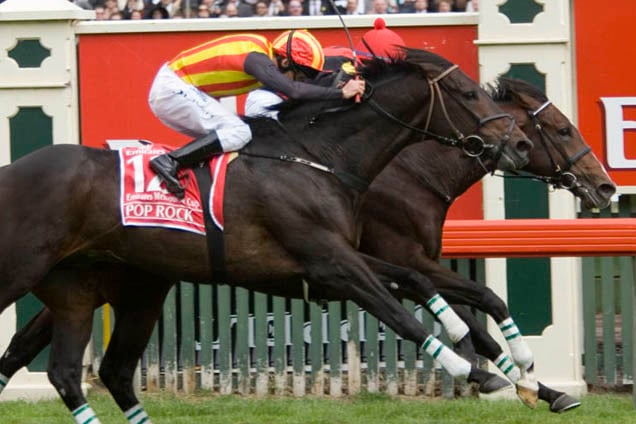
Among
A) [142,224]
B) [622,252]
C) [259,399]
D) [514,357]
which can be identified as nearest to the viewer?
[142,224]

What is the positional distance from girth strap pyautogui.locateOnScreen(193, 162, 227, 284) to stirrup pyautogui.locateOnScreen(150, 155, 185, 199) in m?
0.10

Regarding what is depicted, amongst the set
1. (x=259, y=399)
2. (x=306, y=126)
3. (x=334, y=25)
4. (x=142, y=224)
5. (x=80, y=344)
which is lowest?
(x=259, y=399)

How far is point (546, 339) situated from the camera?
337 inches

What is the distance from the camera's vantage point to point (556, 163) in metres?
7.32

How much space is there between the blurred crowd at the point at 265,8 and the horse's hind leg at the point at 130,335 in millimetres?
3611

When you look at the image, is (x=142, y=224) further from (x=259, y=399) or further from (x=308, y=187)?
(x=259, y=399)

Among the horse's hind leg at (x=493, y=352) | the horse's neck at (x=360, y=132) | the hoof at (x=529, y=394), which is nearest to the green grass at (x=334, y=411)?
the horse's hind leg at (x=493, y=352)

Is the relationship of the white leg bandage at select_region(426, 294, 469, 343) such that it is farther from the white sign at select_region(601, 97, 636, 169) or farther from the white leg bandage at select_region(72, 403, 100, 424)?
the white sign at select_region(601, 97, 636, 169)

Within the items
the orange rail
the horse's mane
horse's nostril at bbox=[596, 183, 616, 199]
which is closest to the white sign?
the orange rail

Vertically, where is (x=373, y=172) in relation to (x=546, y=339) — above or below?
above

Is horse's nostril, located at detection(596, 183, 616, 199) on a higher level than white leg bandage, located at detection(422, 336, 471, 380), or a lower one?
higher

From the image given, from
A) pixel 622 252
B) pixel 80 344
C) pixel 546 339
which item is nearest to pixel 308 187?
pixel 80 344

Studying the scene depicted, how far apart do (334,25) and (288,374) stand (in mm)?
2190

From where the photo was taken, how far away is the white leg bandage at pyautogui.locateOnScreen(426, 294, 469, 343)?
657 centimetres
